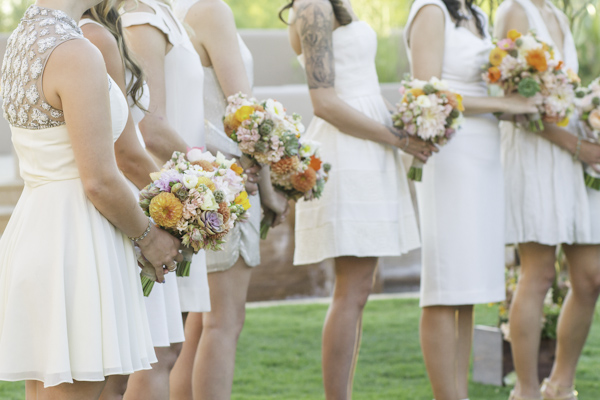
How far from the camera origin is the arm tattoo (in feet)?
10.8

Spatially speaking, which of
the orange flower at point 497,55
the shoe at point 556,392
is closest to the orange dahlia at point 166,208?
the orange flower at point 497,55

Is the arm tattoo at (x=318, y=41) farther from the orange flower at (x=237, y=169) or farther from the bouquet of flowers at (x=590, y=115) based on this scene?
the bouquet of flowers at (x=590, y=115)

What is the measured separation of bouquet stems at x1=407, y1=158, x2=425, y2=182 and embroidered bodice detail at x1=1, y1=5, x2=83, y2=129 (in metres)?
1.88

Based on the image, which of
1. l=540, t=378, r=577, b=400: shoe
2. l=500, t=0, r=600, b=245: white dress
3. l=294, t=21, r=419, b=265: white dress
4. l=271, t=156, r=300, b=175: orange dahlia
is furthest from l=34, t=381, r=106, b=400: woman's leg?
l=540, t=378, r=577, b=400: shoe

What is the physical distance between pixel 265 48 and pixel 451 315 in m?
11.8

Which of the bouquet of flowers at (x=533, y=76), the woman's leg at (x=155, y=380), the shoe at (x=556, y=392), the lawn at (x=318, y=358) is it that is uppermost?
the bouquet of flowers at (x=533, y=76)

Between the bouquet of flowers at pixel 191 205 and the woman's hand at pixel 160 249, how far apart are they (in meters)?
0.02

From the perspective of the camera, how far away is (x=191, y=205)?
82.7 inches

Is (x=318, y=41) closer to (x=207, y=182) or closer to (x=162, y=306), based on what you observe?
(x=207, y=182)

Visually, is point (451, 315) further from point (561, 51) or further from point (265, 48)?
point (265, 48)

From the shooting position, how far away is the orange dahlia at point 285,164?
→ 2.92 m

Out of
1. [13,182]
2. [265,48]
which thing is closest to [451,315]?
[13,182]

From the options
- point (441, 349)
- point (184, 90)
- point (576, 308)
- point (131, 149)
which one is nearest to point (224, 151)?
point (184, 90)

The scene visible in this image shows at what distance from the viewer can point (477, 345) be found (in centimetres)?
445
